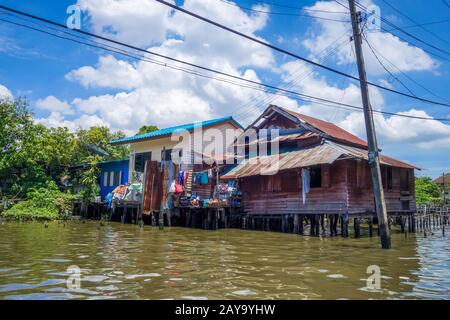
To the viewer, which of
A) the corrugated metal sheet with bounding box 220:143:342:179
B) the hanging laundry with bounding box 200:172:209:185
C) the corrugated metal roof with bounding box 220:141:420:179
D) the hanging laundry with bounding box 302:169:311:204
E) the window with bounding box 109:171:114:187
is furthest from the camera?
the window with bounding box 109:171:114:187

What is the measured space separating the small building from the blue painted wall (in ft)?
39.1

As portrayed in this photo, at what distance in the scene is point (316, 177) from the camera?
20203 millimetres

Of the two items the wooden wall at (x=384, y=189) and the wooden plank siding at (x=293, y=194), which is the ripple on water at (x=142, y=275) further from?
the wooden wall at (x=384, y=189)

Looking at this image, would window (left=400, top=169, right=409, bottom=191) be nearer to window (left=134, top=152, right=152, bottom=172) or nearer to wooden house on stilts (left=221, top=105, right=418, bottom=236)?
wooden house on stilts (left=221, top=105, right=418, bottom=236)

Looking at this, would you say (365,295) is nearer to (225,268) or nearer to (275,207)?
(225,268)

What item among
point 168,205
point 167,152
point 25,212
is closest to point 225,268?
point 168,205

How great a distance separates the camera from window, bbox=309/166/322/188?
20047 millimetres

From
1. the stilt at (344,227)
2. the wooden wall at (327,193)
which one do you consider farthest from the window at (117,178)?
the stilt at (344,227)

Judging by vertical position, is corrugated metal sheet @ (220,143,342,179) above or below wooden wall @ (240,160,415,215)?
above

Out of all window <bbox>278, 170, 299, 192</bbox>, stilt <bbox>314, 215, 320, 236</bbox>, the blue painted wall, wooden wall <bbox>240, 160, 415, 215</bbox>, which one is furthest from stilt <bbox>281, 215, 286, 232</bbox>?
the blue painted wall

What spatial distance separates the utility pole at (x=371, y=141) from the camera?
12.7 metres

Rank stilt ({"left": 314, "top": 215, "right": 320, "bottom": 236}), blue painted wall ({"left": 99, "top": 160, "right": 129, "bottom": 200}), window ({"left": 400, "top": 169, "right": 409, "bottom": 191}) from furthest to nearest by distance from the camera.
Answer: blue painted wall ({"left": 99, "top": 160, "right": 129, "bottom": 200}) → window ({"left": 400, "top": 169, "right": 409, "bottom": 191}) → stilt ({"left": 314, "top": 215, "right": 320, "bottom": 236})

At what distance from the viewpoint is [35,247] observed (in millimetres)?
12469
